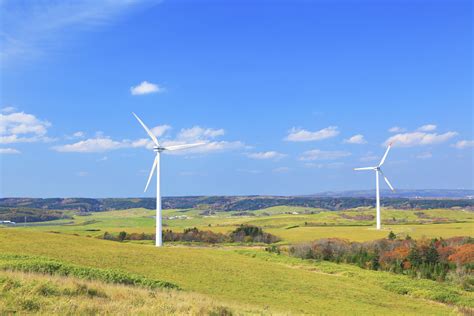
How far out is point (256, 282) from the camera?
135 feet

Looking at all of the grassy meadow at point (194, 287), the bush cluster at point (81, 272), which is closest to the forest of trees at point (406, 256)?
the grassy meadow at point (194, 287)

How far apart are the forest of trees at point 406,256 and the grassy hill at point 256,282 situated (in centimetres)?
1210

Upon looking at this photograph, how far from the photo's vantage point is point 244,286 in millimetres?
38438

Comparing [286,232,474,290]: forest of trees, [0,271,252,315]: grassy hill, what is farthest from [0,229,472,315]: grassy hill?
[0,271,252,315]: grassy hill

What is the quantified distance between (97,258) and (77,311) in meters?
31.7

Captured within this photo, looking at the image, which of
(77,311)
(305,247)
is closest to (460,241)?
(305,247)

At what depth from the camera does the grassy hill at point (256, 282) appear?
33.6 meters

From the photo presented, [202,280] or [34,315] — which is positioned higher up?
[34,315]

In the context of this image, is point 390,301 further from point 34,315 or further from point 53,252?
point 34,315

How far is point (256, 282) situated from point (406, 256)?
38859 mm

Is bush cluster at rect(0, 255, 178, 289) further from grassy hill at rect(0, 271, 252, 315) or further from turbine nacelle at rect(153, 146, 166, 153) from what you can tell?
turbine nacelle at rect(153, 146, 166, 153)

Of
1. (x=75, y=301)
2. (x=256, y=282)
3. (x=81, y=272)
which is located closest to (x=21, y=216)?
(x=256, y=282)

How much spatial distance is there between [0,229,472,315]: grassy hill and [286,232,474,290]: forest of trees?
1210cm

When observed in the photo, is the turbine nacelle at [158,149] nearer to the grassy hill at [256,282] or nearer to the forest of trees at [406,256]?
the grassy hill at [256,282]
